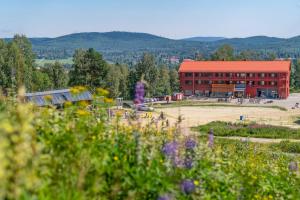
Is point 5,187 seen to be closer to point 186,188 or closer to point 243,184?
point 186,188

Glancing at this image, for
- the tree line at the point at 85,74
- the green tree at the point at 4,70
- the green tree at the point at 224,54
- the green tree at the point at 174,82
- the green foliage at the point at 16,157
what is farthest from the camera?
the green tree at the point at 224,54

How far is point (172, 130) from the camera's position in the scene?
7430 mm

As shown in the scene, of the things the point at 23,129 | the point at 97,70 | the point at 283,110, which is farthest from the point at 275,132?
the point at 23,129

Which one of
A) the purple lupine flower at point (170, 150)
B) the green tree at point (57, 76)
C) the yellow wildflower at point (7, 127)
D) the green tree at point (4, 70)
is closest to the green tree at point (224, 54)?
the green tree at point (57, 76)

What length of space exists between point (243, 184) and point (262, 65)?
9099 centimetres

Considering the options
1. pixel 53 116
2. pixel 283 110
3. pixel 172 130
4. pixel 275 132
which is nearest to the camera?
pixel 53 116

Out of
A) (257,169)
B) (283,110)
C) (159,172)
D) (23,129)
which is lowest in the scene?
(283,110)

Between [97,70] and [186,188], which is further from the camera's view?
[97,70]

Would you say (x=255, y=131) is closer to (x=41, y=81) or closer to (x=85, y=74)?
(x=85, y=74)

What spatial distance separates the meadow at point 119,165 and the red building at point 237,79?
8749 centimetres

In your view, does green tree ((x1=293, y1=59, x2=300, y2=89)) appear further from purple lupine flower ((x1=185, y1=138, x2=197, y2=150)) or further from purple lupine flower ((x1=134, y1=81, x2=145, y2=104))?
purple lupine flower ((x1=134, y1=81, x2=145, y2=104))

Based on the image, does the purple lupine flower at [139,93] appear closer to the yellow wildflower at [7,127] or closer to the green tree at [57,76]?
the yellow wildflower at [7,127]

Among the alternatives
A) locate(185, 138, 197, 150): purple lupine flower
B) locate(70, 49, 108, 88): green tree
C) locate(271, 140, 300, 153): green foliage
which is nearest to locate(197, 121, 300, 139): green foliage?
locate(271, 140, 300, 153): green foliage

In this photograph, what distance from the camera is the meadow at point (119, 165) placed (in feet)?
15.5
